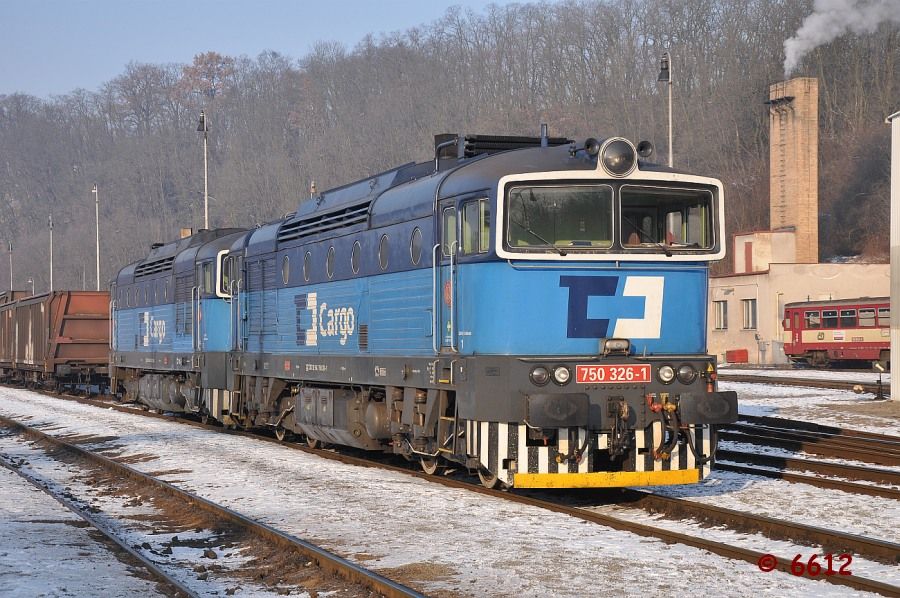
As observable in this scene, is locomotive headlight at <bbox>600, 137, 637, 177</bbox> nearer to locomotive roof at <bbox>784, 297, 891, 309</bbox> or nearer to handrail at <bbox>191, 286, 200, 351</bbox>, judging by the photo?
handrail at <bbox>191, 286, 200, 351</bbox>

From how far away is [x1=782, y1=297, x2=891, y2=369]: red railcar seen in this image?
47406 mm

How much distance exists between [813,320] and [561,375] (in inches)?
1654

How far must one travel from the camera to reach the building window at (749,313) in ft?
190

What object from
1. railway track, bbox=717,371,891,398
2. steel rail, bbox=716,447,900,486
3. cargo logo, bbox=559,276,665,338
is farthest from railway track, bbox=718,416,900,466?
railway track, bbox=717,371,891,398

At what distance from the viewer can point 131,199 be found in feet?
461

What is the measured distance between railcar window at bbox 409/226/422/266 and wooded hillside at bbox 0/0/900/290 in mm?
60266

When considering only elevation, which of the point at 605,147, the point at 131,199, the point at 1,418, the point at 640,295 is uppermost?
the point at 131,199

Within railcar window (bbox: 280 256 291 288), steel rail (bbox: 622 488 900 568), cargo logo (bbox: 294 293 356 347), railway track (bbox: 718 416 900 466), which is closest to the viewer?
steel rail (bbox: 622 488 900 568)

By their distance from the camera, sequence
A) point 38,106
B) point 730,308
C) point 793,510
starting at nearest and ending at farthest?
point 793,510 < point 730,308 < point 38,106

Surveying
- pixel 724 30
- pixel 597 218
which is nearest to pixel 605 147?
pixel 597 218

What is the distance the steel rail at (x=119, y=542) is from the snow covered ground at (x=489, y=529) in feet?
5.04

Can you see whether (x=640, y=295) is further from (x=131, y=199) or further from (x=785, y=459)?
(x=131, y=199)

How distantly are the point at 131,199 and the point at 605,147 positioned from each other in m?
135

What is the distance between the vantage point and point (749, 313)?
192 ft
